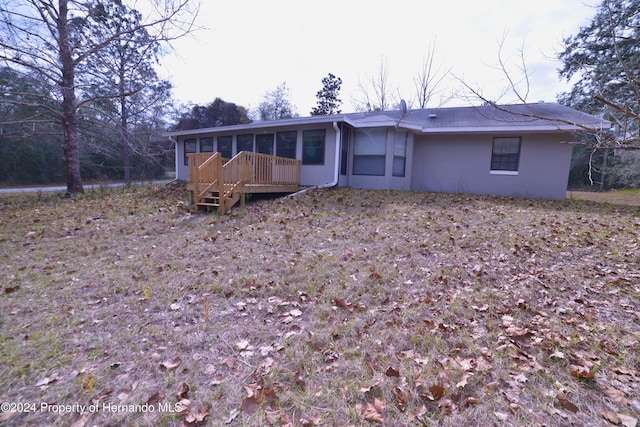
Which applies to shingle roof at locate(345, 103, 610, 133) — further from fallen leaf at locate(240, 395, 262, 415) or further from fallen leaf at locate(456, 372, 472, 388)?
fallen leaf at locate(240, 395, 262, 415)

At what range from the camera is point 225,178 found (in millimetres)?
8008

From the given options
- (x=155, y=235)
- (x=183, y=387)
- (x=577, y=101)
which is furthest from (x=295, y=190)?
(x=577, y=101)

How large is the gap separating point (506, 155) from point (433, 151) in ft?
8.28

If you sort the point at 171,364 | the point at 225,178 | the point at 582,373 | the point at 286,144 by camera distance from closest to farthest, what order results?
the point at 582,373, the point at 171,364, the point at 225,178, the point at 286,144

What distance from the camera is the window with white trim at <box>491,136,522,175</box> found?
1093 cm

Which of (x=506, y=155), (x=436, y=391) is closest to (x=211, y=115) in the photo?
(x=506, y=155)

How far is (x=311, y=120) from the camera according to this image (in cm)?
1070

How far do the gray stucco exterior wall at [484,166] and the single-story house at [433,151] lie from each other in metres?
0.03

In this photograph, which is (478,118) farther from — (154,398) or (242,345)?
(154,398)

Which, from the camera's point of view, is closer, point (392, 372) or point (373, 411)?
point (373, 411)

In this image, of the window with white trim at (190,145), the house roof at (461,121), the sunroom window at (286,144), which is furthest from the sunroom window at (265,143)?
the window with white trim at (190,145)

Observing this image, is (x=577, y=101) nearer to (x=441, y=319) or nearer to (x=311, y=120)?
(x=311, y=120)

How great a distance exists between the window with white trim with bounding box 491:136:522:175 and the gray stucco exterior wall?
0.16 meters

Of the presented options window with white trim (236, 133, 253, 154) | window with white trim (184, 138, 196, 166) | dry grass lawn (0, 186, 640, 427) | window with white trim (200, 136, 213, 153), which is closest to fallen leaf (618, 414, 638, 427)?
dry grass lawn (0, 186, 640, 427)
